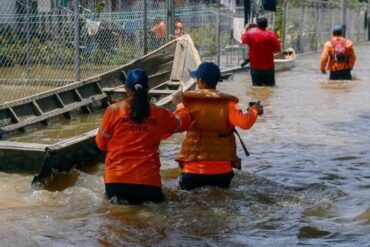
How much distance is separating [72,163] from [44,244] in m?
2.18

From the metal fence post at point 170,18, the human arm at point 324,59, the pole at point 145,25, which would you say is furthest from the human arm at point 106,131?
the human arm at point 324,59

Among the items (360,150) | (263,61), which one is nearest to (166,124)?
(360,150)

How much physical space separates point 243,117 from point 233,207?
892mm

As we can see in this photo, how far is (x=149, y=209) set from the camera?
6828 mm

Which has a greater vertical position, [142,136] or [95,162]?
[142,136]

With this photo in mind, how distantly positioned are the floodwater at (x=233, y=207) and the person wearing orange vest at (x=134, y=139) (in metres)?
0.23

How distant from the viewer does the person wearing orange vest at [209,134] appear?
7.05 m

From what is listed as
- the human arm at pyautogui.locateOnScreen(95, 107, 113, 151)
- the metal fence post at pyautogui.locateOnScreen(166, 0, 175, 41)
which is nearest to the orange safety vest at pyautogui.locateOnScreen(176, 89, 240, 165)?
the human arm at pyautogui.locateOnScreen(95, 107, 113, 151)

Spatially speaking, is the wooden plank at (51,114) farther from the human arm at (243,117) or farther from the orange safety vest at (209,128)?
the human arm at (243,117)

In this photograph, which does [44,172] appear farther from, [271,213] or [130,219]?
[271,213]

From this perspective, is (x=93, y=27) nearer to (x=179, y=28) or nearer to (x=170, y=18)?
(x=170, y=18)

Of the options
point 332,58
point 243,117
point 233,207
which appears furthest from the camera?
point 332,58

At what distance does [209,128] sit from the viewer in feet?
23.3

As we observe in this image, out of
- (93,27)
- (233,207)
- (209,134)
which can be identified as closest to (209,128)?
(209,134)
